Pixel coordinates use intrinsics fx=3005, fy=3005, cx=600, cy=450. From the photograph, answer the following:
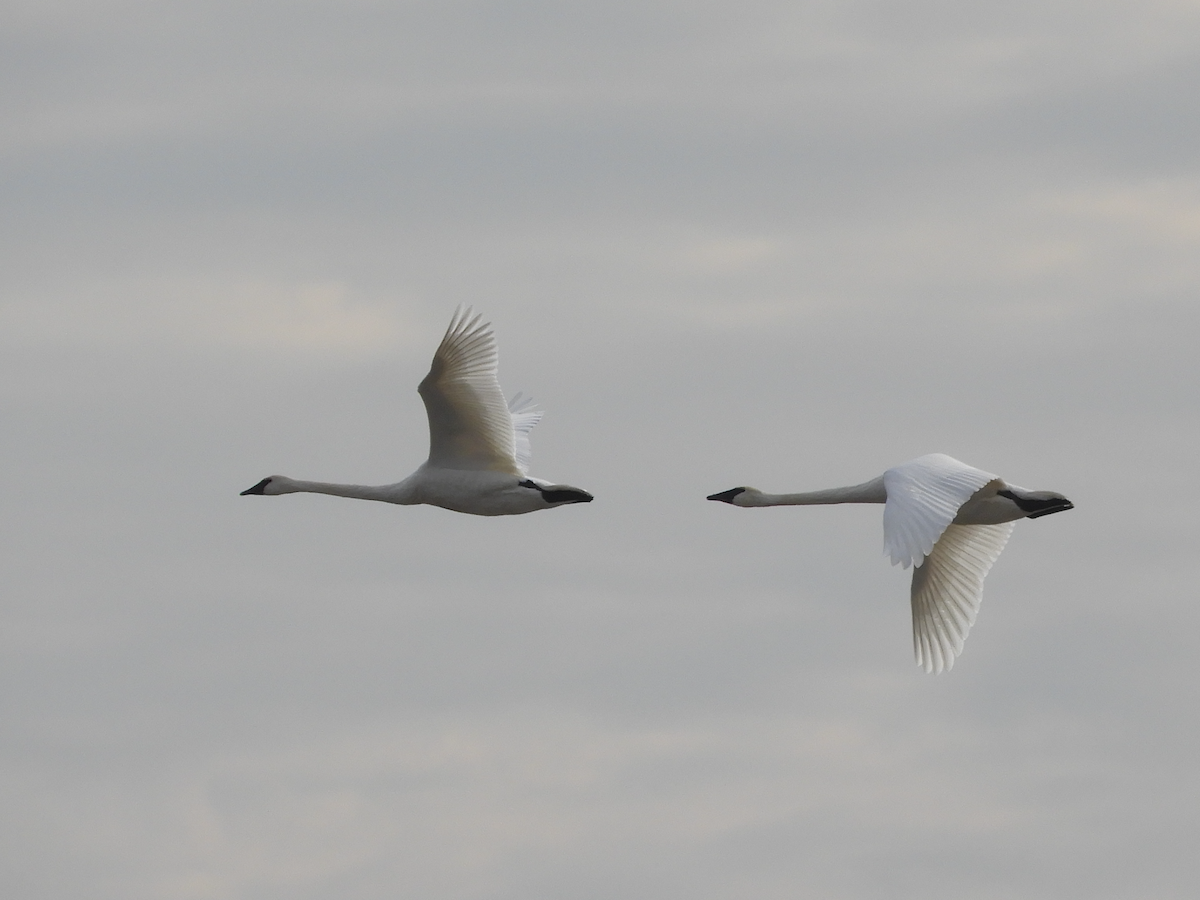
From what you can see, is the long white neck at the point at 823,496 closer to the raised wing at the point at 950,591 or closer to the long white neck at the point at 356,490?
the raised wing at the point at 950,591

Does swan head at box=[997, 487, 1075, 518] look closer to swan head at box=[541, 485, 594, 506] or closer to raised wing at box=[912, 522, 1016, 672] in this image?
raised wing at box=[912, 522, 1016, 672]

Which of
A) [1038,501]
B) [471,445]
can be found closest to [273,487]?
[471,445]

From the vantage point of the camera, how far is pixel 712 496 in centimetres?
4244

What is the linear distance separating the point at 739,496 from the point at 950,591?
3314 mm

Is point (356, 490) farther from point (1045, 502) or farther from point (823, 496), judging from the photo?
point (1045, 502)

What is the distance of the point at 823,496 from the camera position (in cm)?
4066

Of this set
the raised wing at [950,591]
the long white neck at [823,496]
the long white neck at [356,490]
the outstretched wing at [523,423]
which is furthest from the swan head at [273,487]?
the raised wing at [950,591]

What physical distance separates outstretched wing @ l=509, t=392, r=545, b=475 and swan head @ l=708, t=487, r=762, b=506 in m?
2.88

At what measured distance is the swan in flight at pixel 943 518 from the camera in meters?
35.1

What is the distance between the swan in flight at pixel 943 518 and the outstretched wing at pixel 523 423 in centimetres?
358

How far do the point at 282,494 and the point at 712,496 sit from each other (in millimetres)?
6620

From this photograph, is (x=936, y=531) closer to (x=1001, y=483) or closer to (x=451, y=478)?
(x=1001, y=483)

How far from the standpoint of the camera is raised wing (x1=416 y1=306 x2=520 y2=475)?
39.5 metres

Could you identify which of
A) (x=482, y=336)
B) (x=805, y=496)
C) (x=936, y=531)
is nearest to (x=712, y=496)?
(x=805, y=496)
